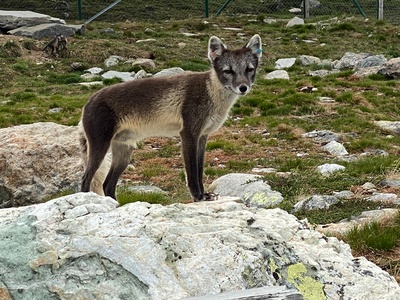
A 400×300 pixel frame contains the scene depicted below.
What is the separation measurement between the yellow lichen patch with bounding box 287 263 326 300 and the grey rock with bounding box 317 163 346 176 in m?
A: 6.29

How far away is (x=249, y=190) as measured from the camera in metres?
8.54

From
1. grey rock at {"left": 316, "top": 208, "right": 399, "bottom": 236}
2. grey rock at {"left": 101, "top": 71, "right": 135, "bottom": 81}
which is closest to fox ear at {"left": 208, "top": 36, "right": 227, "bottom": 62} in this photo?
grey rock at {"left": 316, "top": 208, "right": 399, "bottom": 236}

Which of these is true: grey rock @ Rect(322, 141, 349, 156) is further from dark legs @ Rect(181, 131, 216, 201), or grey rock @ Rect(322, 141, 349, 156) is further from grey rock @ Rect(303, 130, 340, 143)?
dark legs @ Rect(181, 131, 216, 201)

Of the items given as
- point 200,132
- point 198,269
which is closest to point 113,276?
point 198,269

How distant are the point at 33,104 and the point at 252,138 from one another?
591 centimetres

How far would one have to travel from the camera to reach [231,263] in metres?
3.51

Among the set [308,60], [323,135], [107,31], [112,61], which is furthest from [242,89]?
[107,31]

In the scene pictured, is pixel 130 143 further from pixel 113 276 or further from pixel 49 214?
pixel 113 276

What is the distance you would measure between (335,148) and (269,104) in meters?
3.72

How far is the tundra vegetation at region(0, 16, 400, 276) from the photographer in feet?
29.0

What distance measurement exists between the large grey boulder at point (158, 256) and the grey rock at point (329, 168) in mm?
5844

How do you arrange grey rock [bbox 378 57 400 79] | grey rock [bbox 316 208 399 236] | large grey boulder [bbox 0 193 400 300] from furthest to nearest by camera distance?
grey rock [bbox 378 57 400 79], grey rock [bbox 316 208 399 236], large grey boulder [bbox 0 193 400 300]

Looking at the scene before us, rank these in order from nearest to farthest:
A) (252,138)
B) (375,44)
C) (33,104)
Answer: (252,138) → (33,104) → (375,44)

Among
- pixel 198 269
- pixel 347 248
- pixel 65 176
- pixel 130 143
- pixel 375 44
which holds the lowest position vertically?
pixel 375 44
